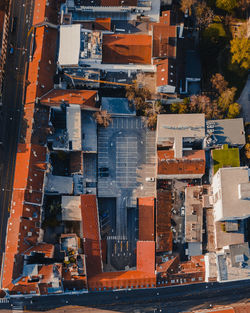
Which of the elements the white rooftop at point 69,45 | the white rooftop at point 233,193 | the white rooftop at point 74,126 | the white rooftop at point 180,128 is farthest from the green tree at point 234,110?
the white rooftop at point 69,45

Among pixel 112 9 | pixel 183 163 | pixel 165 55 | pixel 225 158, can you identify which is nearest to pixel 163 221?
pixel 183 163

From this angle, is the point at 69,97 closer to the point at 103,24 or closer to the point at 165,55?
the point at 103,24

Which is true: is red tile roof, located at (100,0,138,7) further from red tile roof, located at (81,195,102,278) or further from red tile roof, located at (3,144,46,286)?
red tile roof, located at (81,195,102,278)

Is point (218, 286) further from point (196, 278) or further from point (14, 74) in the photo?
point (14, 74)

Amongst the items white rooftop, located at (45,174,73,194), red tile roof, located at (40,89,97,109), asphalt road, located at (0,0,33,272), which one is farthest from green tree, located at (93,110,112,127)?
asphalt road, located at (0,0,33,272)

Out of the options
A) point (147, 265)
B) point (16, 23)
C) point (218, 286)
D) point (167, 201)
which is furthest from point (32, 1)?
point (218, 286)
